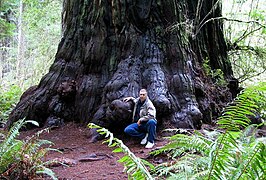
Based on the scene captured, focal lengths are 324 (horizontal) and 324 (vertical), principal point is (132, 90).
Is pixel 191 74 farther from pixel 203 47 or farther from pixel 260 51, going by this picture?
pixel 260 51

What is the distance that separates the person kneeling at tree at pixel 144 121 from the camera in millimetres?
5883

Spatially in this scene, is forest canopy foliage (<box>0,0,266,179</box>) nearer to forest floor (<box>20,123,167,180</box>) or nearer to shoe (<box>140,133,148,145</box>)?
forest floor (<box>20,123,167,180</box>)

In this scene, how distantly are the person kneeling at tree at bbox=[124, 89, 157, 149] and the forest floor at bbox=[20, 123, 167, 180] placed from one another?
7.1 inches

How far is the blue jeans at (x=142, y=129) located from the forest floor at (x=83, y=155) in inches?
7.5

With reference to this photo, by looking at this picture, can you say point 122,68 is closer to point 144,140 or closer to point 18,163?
point 144,140

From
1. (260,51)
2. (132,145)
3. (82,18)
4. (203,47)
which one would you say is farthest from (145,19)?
(260,51)

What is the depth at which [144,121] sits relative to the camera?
5953mm

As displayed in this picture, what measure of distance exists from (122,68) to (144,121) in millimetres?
1530

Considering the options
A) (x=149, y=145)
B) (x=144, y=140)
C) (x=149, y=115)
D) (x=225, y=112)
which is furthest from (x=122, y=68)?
(x=225, y=112)

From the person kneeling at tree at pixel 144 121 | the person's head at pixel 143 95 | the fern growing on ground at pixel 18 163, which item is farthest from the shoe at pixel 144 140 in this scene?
the fern growing on ground at pixel 18 163

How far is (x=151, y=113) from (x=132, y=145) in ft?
2.44

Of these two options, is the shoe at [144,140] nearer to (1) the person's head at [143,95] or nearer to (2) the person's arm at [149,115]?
(2) the person's arm at [149,115]

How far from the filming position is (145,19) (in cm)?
720

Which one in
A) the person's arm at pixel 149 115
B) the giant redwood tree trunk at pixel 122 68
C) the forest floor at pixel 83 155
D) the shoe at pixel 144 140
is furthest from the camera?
the giant redwood tree trunk at pixel 122 68
